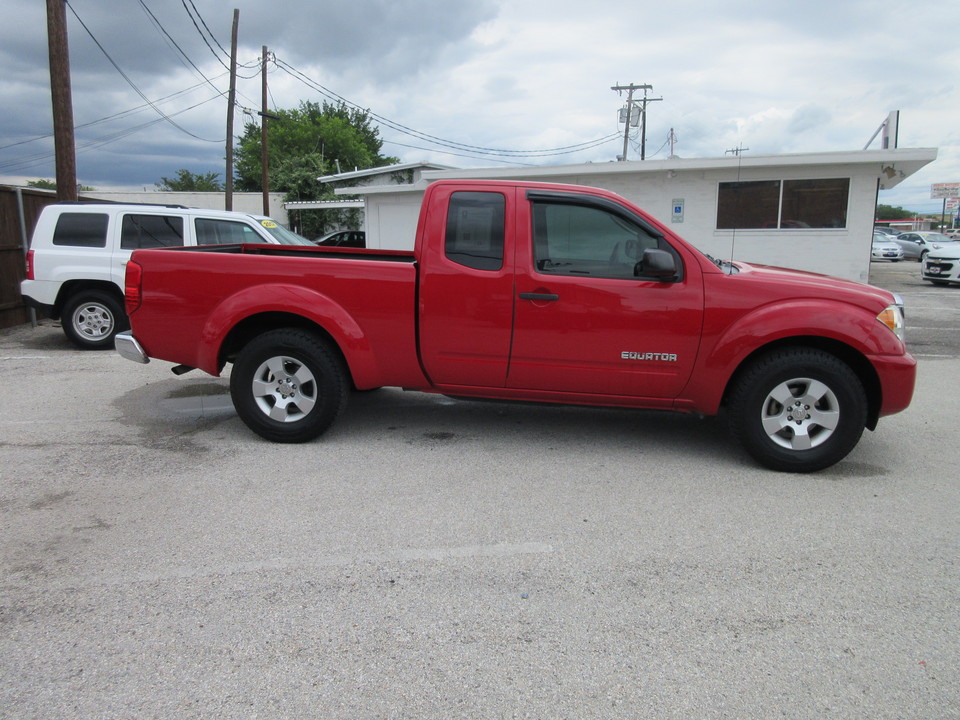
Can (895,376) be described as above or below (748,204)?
below

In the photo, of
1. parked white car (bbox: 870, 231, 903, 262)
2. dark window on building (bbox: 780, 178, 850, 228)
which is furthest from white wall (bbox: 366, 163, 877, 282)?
parked white car (bbox: 870, 231, 903, 262)

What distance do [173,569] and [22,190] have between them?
33.5 ft

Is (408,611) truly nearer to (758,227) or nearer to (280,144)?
(758,227)

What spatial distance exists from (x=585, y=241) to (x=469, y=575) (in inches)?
98.4

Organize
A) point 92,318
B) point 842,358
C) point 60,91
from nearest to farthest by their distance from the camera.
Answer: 1. point 842,358
2. point 92,318
3. point 60,91

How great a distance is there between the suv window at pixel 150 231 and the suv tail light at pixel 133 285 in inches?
170

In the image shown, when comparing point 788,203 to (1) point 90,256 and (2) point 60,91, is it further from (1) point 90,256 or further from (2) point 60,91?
(2) point 60,91

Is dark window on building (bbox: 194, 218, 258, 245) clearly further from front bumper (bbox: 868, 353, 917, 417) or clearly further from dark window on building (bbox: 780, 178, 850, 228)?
dark window on building (bbox: 780, 178, 850, 228)

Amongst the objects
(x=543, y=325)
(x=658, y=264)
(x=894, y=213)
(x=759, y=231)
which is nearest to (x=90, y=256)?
(x=543, y=325)

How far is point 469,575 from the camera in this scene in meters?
3.17

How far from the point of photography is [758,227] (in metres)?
16.5

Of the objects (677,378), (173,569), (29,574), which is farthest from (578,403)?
(29,574)

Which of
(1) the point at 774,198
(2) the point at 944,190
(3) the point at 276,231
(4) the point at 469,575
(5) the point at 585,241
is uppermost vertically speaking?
(2) the point at 944,190

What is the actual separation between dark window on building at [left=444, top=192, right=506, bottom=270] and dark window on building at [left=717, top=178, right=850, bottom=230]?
13.3 meters
